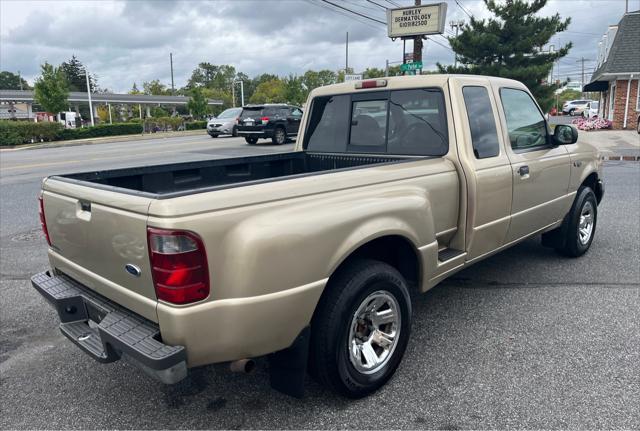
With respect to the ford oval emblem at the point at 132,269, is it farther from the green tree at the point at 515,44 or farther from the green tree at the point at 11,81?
the green tree at the point at 11,81

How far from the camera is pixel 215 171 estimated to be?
13.6 ft

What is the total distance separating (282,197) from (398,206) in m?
0.81

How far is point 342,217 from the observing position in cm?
265

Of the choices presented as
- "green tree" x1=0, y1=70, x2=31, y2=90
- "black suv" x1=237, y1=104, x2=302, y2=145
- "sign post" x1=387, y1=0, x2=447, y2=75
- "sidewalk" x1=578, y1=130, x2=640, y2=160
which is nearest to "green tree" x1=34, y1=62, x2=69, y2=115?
"black suv" x1=237, y1=104, x2=302, y2=145

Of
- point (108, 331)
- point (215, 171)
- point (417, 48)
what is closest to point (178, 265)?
point (108, 331)

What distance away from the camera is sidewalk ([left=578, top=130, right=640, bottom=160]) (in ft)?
50.5

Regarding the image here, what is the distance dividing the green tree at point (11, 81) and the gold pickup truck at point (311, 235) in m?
131

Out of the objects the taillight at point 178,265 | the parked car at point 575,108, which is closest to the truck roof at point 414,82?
the taillight at point 178,265

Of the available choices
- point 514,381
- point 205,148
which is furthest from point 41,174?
point 514,381

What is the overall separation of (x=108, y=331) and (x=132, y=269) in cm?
33

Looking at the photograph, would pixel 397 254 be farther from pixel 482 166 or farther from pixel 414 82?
pixel 414 82

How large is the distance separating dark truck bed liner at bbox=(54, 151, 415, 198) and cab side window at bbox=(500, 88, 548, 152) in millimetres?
1032

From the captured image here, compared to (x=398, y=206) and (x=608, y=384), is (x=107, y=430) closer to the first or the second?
(x=398, y=206)

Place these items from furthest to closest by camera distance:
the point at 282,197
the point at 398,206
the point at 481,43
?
the point at 481,43 < the point at 398,206 < the point at 282,197
